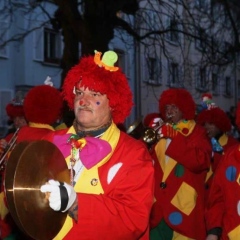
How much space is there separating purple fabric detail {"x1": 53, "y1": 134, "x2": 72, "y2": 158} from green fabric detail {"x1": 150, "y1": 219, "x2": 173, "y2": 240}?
2.99 metres

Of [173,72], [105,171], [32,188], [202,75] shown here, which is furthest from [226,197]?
[202,75]

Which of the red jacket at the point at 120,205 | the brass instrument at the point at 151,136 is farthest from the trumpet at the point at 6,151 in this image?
the red jacket at the point at 120,205

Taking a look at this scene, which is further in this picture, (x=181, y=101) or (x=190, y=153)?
(x=181, y=101)

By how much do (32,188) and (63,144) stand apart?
814 mm

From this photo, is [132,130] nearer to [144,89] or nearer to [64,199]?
[64,199]

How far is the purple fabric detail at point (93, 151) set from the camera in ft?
12.9

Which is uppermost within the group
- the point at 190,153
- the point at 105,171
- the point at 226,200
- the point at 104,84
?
the point at 104,84

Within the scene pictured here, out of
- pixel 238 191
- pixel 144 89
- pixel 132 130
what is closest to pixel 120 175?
pixel 238 191

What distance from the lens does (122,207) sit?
145 inches

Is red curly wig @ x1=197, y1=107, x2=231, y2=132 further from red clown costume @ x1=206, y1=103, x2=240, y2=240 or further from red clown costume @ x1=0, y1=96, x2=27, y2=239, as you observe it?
red clown costume @ x1=206, y1=103, x2=240, y2=240

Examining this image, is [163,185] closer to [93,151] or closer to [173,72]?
[93,151]

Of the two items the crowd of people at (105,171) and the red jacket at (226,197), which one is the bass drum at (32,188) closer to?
the crowd of people at (105,171)

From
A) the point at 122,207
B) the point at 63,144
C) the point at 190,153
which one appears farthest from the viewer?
the point at 190,153

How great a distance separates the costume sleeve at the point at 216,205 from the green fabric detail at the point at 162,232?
1838mm
